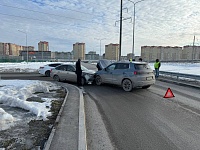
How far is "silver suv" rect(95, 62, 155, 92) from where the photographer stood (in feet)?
30.7

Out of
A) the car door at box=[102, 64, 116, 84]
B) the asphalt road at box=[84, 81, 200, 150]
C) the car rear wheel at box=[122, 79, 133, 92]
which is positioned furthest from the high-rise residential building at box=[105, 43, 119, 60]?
the asphalt road at box=[84, 81, 200, 150]

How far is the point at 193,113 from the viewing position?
5660 millimetres

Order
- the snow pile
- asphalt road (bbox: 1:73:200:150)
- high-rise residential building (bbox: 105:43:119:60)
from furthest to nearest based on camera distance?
1. high-rise residential building (bbox: 105:43:119:60)
2. the snow pile
3. asphalt road (bbox: 1:73:200:150)

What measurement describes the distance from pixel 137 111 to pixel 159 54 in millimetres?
101437

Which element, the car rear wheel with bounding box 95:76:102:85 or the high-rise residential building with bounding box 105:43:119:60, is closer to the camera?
the car rear wheel with bounding box 95:76:102:85

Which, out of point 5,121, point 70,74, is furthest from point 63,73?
point 5,121

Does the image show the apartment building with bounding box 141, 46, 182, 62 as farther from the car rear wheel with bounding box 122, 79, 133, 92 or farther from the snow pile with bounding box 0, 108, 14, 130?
the snow pile with bounding box 0, 108, 14, 130

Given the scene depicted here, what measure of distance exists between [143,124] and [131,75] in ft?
16.1

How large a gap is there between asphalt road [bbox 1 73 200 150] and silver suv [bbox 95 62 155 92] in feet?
6.80

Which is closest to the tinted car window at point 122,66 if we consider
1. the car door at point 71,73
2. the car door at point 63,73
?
the car door at point 71,73

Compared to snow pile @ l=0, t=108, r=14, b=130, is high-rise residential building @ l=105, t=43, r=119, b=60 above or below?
above

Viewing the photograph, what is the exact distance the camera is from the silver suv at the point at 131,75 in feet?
30.7

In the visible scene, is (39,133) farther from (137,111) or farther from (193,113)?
(193,113)

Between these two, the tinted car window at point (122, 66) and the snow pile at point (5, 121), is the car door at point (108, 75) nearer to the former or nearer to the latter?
the tinted car window at point (122, 66)
